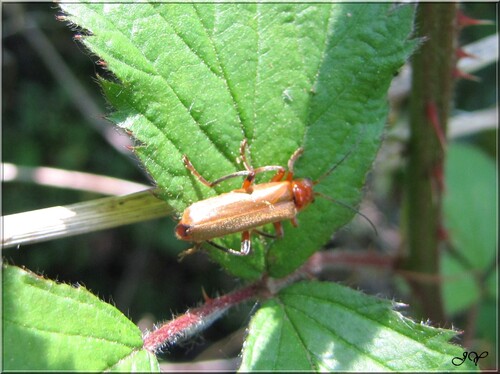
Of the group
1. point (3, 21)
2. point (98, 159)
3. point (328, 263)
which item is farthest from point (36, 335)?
point (3, 21)

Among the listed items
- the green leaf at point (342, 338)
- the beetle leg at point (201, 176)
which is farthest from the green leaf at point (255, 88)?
the green leaf at point (342, 338)

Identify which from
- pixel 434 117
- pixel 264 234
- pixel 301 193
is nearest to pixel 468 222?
pixel 434 117

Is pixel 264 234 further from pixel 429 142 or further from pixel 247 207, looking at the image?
pixel 429 142

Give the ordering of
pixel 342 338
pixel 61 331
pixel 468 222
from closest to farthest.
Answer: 1. pixel 61 331
2. pixel 342 338
3. pixel 468 222

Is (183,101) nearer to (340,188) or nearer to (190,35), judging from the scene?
(190,35)

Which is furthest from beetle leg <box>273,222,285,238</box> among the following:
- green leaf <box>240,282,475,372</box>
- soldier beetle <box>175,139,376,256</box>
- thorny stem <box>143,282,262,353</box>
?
green leaf <box>240,282,475,372</box>

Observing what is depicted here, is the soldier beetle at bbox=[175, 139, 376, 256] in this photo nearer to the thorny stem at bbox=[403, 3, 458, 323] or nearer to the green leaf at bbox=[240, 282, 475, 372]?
the green leaf at bbox=[240, 282, 475, 372]

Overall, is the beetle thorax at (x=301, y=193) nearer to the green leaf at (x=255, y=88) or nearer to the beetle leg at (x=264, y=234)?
the green leaf at (x=255, y=88)
